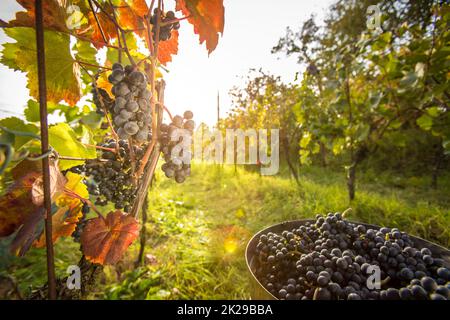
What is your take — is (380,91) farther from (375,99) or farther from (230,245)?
(230,245)

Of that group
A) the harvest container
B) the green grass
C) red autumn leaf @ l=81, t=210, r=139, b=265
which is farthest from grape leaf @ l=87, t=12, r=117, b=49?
the green grass

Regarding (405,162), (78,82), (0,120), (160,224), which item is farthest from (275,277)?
(405,162)

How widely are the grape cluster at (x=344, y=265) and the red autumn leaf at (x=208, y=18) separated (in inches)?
30.4

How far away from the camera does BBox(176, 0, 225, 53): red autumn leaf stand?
0.59m

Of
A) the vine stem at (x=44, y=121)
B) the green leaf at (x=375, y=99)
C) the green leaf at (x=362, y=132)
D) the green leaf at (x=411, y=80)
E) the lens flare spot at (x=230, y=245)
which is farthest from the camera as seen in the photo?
the lens flare spot at (x=230, y=245)

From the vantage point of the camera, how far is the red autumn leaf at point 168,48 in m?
0.85

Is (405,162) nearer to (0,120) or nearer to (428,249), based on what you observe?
(428,249)

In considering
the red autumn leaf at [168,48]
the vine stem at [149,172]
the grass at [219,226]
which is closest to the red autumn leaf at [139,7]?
the red autumn leaf at [168,48]

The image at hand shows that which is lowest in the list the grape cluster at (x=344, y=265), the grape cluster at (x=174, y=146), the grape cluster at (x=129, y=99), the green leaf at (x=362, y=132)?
the grape cluster at (x=344, y=265)

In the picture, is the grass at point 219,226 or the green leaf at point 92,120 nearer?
the green leaf at point 92,120

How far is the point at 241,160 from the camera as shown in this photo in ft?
26.2

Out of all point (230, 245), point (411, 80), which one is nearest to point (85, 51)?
point (411, 80)

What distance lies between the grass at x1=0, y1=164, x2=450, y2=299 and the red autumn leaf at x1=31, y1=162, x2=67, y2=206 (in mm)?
716

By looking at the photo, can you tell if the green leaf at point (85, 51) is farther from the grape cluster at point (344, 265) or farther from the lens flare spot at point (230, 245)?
the lens flare spot at point (230, 245)
